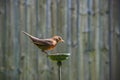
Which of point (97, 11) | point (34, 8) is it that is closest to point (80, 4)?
point (97, 11)

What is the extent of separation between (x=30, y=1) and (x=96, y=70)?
1.14 metres

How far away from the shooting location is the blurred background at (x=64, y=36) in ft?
14.2

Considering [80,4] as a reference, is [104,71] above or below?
below

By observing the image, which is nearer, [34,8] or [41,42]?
[41,42]

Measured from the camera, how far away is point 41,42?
116 inches

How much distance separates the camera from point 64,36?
4348 mm

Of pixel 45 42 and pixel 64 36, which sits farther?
pixel 64 36

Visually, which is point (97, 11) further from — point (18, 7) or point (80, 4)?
point (18, 7)

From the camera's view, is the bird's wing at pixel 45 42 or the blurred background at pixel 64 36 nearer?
the bird's wing at pixel 45 42

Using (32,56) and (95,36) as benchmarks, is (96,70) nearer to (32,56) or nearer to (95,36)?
(95,36)

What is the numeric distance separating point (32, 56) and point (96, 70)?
78cm

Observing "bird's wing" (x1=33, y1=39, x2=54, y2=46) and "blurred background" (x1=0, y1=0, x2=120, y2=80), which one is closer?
"bird's wing" (x1=33, y1=39, x2=54, y2=46)

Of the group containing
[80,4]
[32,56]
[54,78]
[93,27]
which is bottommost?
[54,78]

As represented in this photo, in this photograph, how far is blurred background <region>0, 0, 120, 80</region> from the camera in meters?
4.33
